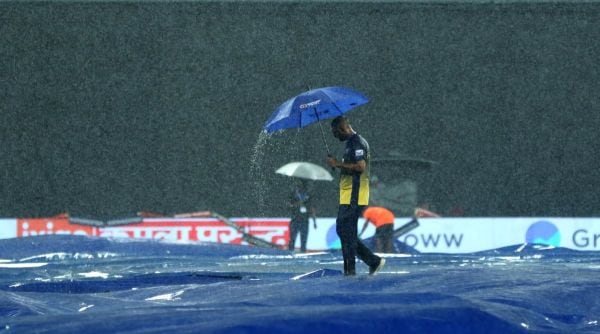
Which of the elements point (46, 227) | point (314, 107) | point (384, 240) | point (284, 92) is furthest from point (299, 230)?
point (314, 107)

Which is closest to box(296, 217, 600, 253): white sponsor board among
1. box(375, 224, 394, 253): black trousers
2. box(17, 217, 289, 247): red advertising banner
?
box(17, 217, 289, 247): red advertising banner

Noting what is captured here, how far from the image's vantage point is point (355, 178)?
6750 mm

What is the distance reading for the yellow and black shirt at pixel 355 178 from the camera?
21.9 ft

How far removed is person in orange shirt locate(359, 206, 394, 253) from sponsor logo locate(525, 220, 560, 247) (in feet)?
10.6

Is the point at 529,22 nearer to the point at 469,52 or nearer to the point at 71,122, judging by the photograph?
the point at 469,52

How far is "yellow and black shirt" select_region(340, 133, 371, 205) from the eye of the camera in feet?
21.9

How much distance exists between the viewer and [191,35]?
62.2 ft

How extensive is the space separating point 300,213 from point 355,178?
7374mm

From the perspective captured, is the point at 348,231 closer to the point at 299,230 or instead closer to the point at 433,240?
the point at 299,230

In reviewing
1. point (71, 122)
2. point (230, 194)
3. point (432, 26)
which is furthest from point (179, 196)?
point (432, 26)

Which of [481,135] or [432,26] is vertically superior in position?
[432,26]

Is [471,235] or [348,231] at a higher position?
[471,235]

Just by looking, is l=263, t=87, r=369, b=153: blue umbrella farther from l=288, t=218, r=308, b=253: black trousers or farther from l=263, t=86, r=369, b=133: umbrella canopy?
l=288, t=218, r=308, b=253: black trousers

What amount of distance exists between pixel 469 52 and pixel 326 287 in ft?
45.4
